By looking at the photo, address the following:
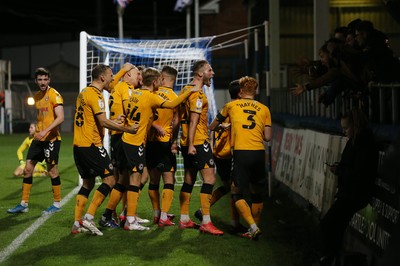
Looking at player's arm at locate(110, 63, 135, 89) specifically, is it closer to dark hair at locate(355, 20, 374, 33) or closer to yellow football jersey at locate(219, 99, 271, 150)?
yellow football jersey at locate(219, 99, 271, 150)

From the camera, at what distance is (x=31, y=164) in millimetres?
11055

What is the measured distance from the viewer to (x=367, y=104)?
802 cm

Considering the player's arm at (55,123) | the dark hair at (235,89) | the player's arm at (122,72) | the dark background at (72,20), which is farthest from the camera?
the dark background at (72,20)

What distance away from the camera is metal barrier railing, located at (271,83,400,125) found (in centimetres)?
700

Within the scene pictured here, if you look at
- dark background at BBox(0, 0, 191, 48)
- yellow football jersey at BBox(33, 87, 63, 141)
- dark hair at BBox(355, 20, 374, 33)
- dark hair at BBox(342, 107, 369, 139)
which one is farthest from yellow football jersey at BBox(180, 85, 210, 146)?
dark background at BBox(0, 0, 191, 48)

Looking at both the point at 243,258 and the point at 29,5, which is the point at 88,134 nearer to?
the point at 243,258

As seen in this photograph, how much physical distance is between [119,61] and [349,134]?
10452mm

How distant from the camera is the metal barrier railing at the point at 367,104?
7004mm

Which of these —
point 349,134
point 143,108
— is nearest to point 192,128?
point 143,108

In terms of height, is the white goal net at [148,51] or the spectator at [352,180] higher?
the white goal net at [148,51]

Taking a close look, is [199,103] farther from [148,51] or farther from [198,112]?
[148,51]

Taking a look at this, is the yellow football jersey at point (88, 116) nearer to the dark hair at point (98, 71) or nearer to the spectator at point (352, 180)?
the dark hair at point (98, 71)

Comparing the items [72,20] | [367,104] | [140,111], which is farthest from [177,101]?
[72,20]

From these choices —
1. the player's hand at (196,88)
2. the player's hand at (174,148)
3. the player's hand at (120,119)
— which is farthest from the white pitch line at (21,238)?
the player's hand at (196,88)
